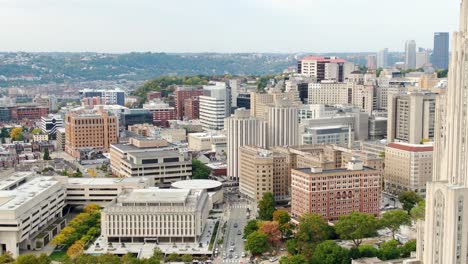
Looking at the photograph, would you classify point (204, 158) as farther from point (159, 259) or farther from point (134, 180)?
point (159, 259)

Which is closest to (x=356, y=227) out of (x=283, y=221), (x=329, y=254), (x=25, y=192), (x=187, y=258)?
(x=283, y=221)

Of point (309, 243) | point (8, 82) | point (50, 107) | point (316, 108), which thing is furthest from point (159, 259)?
point (8, 82)

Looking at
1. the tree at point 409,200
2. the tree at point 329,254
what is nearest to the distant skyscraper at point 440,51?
the tree at point 409,200

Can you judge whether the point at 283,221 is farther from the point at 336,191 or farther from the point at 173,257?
the point at 173,257

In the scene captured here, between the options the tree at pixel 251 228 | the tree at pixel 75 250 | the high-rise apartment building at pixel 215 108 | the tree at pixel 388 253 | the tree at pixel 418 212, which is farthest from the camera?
the high-rise apartment building at pixel 215 108

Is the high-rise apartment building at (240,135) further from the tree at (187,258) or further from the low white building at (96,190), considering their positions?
the tree at (187,258)
